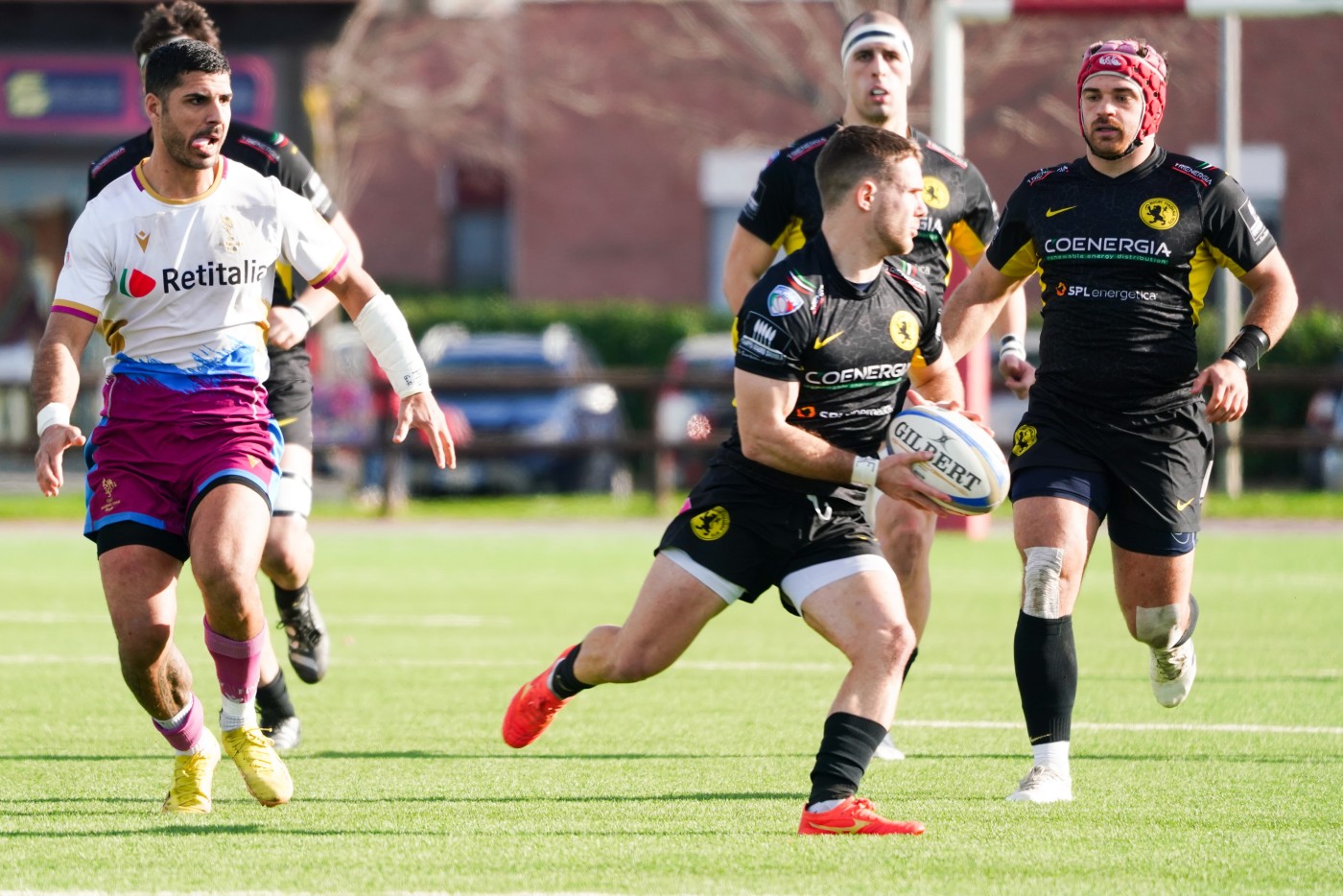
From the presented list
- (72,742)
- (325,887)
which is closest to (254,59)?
(72,742)

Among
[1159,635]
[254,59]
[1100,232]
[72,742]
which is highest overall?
[254,59]

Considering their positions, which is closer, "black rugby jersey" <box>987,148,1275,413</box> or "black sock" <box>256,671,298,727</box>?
"black rugby jersey" <box>987,148,1275,413</box>

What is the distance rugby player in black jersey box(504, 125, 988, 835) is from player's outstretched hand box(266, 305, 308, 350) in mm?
1653

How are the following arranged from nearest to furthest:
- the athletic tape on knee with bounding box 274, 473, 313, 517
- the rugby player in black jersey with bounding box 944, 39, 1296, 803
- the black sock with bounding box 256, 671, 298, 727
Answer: the rugby player in black jersey with bounding box 944, 39, 1296, 803, the black sock with bounding box 256, 671, 298, 727, the athletic tape on knee with bounding box 274, 473, 313, 517

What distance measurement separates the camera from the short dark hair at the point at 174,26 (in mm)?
7285

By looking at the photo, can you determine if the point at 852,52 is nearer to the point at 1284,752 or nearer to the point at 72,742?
the point at 1284,752

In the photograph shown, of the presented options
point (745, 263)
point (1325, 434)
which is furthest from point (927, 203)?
point (1325, 434)

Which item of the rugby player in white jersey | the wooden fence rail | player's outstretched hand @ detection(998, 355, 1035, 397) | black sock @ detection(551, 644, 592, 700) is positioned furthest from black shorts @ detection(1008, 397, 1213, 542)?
the wooden fence rail

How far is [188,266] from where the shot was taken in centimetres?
571

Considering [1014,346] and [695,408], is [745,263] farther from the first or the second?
[695,408]

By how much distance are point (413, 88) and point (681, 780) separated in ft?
Answer: 98.6

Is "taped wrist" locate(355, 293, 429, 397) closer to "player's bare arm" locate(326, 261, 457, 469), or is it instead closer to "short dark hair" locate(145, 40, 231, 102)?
"player's bare arm" locate(326, 261, 457, 469)

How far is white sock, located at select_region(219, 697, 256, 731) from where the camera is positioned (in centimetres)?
578

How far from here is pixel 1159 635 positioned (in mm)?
6387
